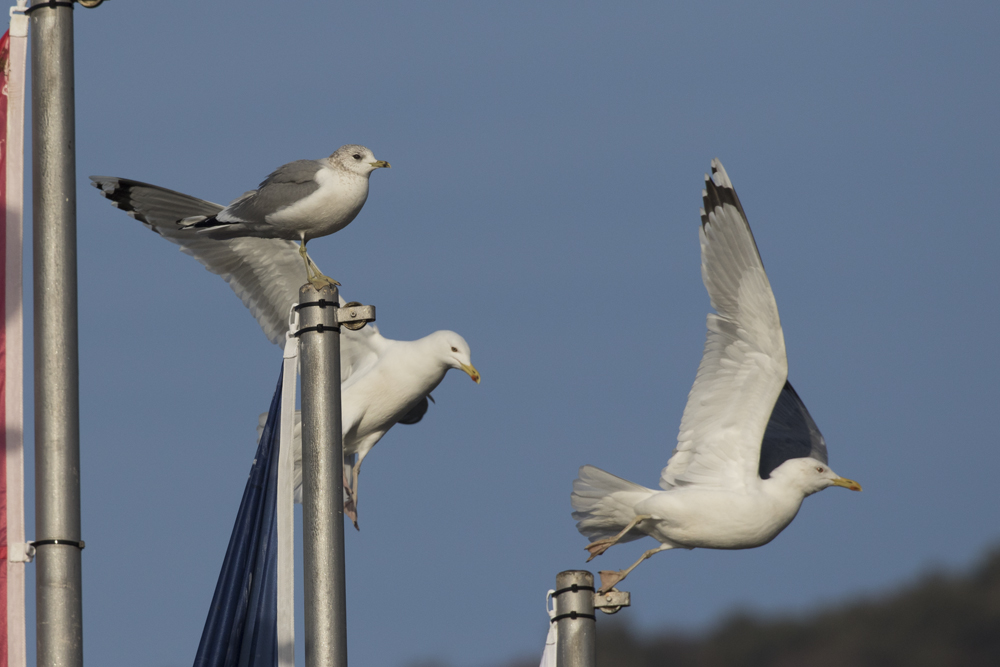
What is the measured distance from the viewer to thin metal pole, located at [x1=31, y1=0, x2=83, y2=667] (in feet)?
14.1

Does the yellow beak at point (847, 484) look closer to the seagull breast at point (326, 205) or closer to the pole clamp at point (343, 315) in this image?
the seagull breast at point (326, 205)

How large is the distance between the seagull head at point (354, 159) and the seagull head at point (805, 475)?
3.08m

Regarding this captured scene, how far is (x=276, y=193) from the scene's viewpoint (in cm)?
827

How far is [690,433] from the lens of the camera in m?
10.0

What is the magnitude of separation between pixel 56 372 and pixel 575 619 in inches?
107

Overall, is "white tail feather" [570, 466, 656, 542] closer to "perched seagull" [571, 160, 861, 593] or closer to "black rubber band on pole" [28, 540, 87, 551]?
"perched seagull" [571, 160, 861, 593]

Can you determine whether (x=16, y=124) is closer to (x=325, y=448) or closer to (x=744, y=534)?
(x=325, y=448)

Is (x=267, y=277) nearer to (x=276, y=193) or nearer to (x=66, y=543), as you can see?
(x=276, y=193)

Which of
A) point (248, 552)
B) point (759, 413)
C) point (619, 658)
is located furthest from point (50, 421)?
Answer: point (619, 658)

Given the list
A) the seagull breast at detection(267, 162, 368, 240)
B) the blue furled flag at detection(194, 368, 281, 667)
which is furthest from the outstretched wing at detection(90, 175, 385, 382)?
the blue furled flag at detection(194, 368, 281, 667)

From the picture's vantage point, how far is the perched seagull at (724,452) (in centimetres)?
927

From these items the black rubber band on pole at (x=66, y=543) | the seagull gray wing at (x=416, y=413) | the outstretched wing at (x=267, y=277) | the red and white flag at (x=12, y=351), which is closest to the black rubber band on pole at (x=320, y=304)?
the red and white flag at (x=12, y=351)

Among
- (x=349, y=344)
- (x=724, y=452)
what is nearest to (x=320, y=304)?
(x=724, y=452)

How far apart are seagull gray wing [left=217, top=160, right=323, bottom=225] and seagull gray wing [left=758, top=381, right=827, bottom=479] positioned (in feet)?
13.2
